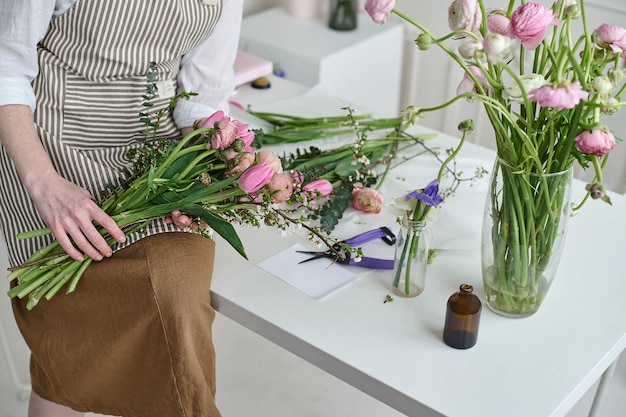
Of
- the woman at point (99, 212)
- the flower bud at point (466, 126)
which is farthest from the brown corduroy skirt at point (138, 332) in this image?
the flower bud at point (466, 126)

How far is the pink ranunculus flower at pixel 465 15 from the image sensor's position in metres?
1.19

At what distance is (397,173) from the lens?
186 cm

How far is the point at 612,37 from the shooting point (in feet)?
3.90

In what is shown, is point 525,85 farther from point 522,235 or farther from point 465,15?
point 522,235

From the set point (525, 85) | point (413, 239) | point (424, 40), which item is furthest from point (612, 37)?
point (413, 239)

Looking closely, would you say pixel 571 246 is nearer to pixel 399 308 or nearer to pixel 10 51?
Answer: pixel 399 308

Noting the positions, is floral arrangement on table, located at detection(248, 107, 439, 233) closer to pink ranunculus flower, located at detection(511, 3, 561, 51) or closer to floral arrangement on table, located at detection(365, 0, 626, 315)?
floral arrangement on table, located at detection(365, 0, 626, 315)

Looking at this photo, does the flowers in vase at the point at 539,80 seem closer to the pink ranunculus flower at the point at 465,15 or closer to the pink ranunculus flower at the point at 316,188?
the pink ranunculus flower at the point at 465,15

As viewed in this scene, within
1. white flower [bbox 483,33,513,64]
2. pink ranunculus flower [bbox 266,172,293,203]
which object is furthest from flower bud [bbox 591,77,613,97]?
pink ranunculus flower [bbox 266,172,293,203]

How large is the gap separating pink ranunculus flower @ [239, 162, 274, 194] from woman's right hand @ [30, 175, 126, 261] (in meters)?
0.26

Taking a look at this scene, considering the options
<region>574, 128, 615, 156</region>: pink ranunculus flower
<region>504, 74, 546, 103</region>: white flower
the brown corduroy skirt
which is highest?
<region>504, 74, 546, 103</region>: white flower

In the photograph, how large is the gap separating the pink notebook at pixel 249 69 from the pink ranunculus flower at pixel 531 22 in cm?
128

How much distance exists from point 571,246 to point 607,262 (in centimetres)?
8

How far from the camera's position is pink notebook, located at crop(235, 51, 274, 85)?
7.73 feet
